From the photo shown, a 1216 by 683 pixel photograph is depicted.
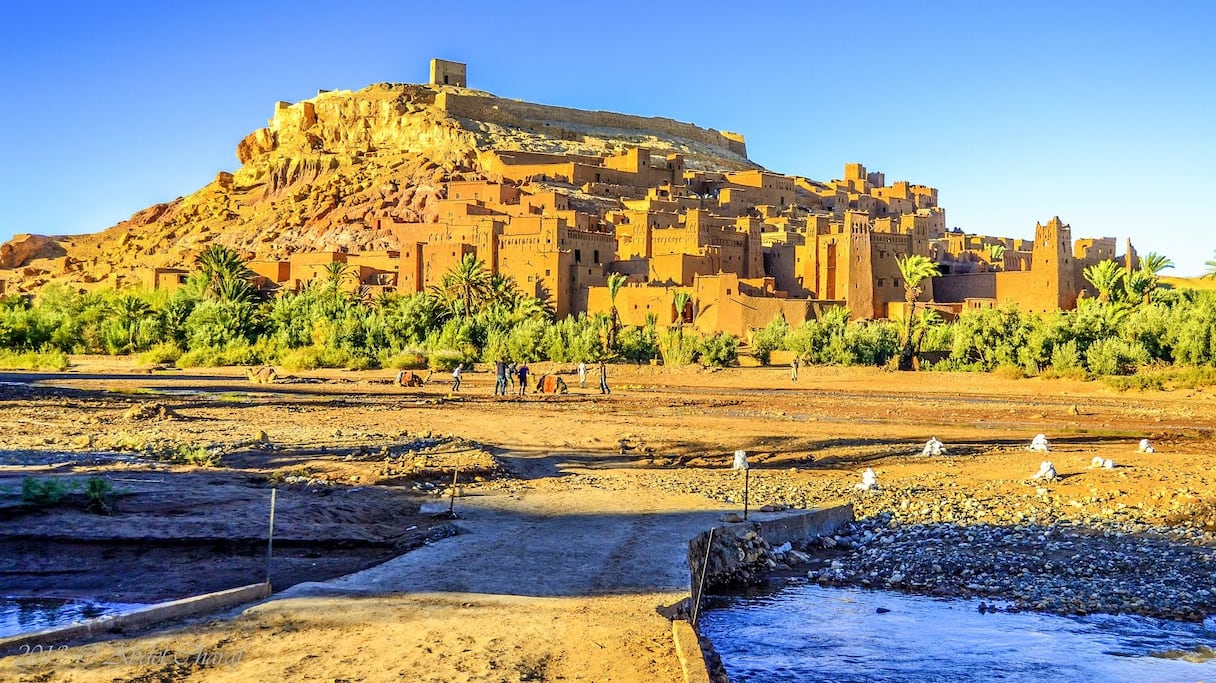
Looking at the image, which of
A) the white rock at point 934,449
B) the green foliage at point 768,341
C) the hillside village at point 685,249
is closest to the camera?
the white rock at point 934,449

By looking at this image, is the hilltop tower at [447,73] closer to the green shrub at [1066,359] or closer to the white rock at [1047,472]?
the green shrub at [1066,359]

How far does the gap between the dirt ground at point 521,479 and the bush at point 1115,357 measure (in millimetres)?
1567

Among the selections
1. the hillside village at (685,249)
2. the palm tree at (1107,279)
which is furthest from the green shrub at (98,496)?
the palm tree at (1107,279)

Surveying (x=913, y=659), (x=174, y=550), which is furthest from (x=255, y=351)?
(x=913, y=659)

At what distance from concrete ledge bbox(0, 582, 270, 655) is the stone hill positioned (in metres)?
59.3

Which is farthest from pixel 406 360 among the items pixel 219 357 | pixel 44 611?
pixel 44 611

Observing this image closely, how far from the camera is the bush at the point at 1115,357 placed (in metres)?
31.4

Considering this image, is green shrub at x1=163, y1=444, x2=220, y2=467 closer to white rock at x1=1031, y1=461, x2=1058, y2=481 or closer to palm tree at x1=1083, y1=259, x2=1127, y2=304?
white rock at x1=1031, y1=461, x2=1058, y2=481

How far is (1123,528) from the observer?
1104 centimetres

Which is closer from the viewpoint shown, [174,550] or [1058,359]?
[174,550]

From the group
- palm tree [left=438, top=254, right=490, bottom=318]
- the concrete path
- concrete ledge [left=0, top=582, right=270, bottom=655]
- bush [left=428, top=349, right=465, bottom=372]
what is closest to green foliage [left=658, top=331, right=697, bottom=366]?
bush [left=428, top=349, right=465, bottom=372]

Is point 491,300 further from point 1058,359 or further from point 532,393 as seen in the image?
point 1058,359

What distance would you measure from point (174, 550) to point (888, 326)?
34.6 m

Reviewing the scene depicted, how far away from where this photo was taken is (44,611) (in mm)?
7258
